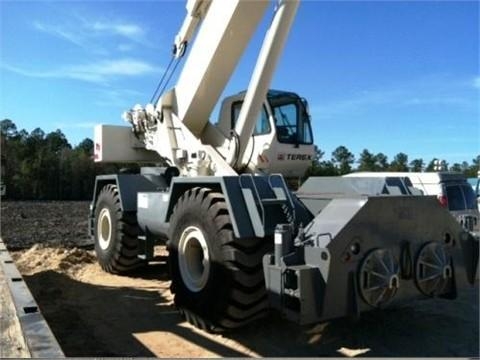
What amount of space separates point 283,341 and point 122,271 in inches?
182

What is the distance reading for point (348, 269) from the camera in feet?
15.4

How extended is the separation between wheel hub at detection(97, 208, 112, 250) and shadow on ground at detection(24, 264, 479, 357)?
2241 millimetres

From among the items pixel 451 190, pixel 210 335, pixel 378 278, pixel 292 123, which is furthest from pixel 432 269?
pixel 451 190

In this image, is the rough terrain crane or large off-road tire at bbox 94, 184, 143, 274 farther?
large off-road tire at bbox 94, 184, 143, 274

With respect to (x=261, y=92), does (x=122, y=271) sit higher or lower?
lower

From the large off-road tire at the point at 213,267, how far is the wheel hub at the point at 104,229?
3765mm

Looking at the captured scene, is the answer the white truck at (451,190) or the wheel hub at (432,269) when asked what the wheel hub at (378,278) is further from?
the white truck at (451,190)

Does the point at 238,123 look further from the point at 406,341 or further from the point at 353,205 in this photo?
the point at 406,341

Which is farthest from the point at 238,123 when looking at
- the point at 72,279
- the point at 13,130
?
the point at 13,130

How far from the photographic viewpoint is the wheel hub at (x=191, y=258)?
6188mm

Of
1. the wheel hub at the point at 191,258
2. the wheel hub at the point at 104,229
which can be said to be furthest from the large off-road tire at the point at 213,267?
the wheel hub at the point at 104,229

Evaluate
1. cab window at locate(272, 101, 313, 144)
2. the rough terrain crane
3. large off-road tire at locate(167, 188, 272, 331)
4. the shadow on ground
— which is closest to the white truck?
cab window at locate(272, 101, 313, 144)

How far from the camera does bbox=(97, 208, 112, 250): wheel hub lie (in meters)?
9.81

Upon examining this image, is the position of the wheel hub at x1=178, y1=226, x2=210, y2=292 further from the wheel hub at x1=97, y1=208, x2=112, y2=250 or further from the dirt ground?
Result: the wheel hub at x1=97, y1=208, x2=112, y2=250
